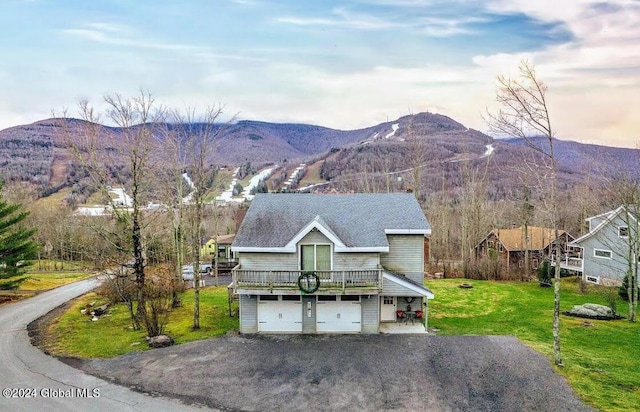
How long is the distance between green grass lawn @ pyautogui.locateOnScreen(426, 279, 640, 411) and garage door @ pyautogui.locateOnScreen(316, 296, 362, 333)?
4254 millimetres

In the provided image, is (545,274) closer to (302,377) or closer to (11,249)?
(302,377)

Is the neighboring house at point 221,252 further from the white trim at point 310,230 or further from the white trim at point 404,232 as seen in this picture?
the white trim at point 404,232

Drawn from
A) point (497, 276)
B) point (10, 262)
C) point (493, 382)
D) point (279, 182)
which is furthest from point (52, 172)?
point (493, 382)

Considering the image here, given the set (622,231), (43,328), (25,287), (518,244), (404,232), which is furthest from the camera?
(518,244)

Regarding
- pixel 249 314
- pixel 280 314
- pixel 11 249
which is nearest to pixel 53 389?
pixel 249 314

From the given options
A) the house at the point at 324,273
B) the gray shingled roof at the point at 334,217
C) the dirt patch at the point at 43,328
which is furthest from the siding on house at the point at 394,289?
the dirt patch at the point at 43,328

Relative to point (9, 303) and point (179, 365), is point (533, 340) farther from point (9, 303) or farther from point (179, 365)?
point (9, 303)

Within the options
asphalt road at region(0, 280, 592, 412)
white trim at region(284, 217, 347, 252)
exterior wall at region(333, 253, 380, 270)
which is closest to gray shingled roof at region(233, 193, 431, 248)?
white trim at region(284, 217, 347, 252)

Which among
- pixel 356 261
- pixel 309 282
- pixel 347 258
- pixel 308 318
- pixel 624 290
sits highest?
pixel 347 258

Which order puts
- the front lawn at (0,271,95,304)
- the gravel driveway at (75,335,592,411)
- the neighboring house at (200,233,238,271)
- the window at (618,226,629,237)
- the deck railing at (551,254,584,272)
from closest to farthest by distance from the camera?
the gravel driveway at (75,335,592,411) < the front lawn at (0,271,95,304) < the window at (618,226,629,237) < the deck railing at (551,254,584,272) < the neighboring house at (200,233,238,271)

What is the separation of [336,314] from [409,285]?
375cm

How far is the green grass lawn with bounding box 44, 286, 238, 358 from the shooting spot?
1820cm

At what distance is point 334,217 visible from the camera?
22.0m

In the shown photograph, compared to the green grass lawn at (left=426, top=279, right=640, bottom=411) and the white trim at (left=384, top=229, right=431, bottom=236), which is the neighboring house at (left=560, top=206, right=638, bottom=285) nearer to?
the green grass lawn at (left=426, top=279, right=640, bottom=411)
